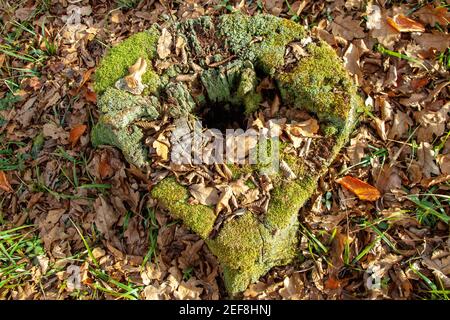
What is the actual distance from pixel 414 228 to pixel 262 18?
207cm

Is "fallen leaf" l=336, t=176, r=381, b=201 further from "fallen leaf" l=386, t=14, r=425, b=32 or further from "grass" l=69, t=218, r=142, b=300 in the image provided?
"grass" l=69, t=218, r=142, b=300

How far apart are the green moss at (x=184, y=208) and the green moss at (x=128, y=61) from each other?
0.77m

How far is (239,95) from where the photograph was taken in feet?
10.3

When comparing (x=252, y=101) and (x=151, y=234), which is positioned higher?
(x=252, y=101)

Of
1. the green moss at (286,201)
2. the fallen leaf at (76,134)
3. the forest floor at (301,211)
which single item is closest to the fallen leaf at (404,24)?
the forest floor at (301,211)

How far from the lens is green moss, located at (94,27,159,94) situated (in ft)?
10.0

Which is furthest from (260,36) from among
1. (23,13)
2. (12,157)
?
(23,13)

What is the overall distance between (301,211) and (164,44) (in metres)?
1.76

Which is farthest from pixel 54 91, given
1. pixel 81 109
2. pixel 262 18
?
pixel 262 18

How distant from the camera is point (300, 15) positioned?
3828 mm

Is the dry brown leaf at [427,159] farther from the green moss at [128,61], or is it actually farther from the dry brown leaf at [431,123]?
the green moss at [128,61]

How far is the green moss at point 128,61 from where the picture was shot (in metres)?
3.06

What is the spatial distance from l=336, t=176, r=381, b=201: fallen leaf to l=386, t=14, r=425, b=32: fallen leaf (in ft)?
4.93

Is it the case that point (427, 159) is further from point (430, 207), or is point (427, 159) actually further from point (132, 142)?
point (132, 142)
